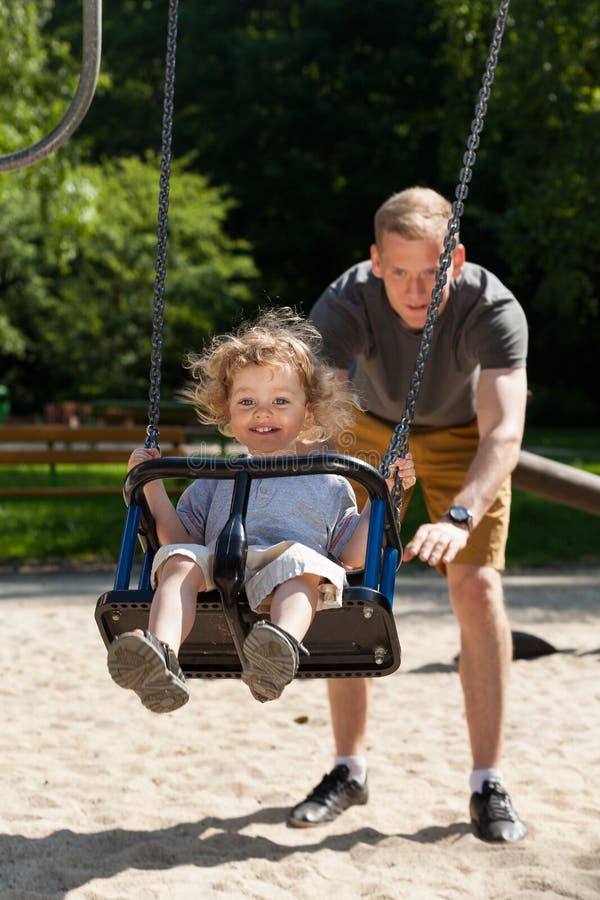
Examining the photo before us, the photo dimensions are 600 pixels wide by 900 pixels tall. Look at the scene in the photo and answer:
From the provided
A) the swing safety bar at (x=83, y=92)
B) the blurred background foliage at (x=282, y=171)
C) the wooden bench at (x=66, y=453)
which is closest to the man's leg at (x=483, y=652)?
the swing safety bar at (x=83, y=92)

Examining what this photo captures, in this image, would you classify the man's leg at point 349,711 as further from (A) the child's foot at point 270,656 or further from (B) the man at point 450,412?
(A) the child's foot at point 270,656

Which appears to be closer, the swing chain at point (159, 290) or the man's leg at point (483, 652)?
the swing chain at point (159, 290)

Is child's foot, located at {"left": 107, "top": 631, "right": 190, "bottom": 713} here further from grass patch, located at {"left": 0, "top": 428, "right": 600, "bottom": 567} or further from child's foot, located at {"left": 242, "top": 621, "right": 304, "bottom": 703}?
grass patch, located at {"left": 0, "top": 428, "right": 600, "bottom": 567}

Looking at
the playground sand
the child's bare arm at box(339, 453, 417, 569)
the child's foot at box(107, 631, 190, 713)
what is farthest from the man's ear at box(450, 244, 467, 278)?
the playground sand

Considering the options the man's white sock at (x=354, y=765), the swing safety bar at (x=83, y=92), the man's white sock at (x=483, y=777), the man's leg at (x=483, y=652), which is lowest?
the man's white sock at (x=354, y=765)

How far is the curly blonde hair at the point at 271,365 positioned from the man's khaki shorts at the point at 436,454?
70 centimetres

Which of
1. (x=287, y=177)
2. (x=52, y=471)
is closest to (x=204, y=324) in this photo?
(x=287, y=177)

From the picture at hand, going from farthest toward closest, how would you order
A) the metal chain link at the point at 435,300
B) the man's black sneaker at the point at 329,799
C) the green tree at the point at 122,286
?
the green tree at the point at 122,286 → the man's black sneaker at the point at 329,799 → the metal chain link at the point at 435,300

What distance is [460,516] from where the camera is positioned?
3176 millimetres

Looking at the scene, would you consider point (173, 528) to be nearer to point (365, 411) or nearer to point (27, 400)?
point (365, 411)

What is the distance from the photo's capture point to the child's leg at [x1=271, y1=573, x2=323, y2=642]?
278 centimetres

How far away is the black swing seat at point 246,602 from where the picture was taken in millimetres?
2832

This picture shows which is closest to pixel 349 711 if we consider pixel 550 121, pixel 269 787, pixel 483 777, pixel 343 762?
pixel 343 762

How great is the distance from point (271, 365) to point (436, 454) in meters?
1.09
